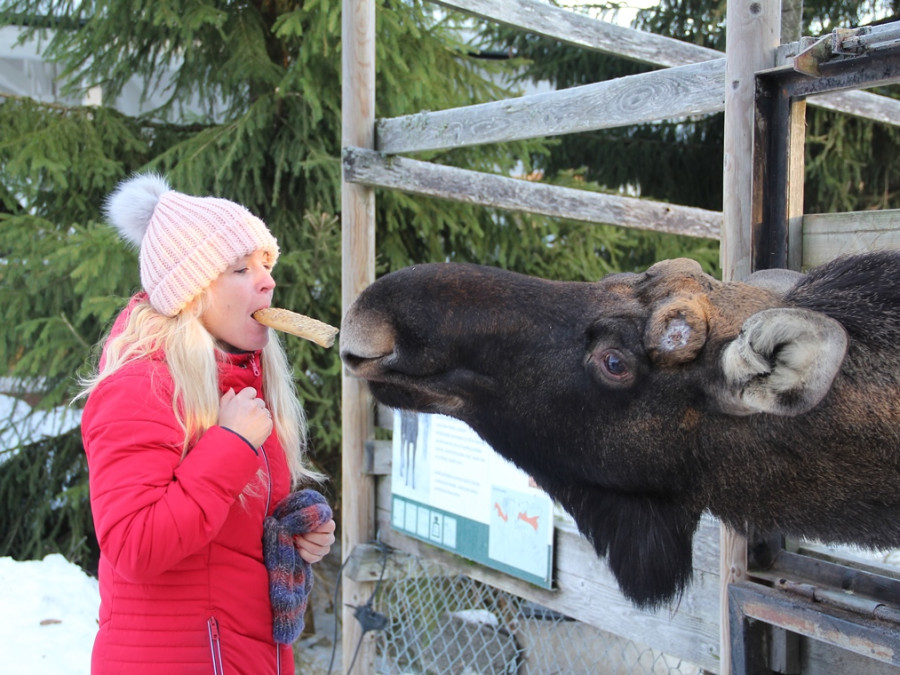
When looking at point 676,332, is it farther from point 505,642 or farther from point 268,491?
point 505,642

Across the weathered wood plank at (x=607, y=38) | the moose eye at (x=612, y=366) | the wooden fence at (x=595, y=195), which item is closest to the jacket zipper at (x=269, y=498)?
the moose eye at (x=612, y=366)

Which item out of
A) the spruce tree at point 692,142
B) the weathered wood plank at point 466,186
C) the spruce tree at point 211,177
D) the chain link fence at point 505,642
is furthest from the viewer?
the spruce tree at point 692,142

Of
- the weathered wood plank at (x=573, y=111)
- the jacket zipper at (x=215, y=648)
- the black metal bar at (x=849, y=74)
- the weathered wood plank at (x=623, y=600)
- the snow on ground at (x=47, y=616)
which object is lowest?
the snow on ground at (x=47, y=616)

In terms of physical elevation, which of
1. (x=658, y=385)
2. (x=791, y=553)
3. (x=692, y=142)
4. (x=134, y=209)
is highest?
(x=692, y=142)

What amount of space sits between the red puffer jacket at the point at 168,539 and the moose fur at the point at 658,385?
51cm

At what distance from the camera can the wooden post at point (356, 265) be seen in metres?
4.25

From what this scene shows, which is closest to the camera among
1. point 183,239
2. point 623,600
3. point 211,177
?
point 183,239

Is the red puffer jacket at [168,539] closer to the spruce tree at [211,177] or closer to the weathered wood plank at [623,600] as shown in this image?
the weathered wood plank at [623,600]

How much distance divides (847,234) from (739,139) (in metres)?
0.43

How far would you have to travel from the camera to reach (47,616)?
5590mm

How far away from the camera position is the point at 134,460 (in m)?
2.12

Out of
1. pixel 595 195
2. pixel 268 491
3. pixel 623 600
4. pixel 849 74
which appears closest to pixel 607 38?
pixel 595 195

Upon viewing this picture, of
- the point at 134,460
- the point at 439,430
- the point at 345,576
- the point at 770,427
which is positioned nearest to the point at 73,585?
the point at 345,576

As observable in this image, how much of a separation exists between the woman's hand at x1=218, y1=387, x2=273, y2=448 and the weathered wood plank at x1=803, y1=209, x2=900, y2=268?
1.70 metres
